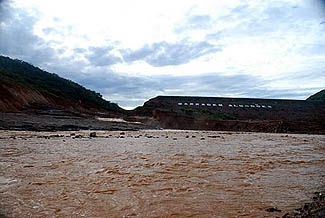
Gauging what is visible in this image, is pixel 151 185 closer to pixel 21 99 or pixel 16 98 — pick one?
pixel 16 98

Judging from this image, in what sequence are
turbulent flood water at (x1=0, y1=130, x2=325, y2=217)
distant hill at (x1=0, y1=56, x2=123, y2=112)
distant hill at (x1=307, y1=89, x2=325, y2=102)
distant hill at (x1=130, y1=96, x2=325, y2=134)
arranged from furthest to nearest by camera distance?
distant hill at (x1=307, y1=89, x2=325, y2=102) → distant hill at (x1=130, y1=96, x2=325, y2=134) → distant hill at (x1=0, y1=56, x2=123, y2=112) → turbulent flood water at (x1=0, y1=130, x2=325, y2=217)

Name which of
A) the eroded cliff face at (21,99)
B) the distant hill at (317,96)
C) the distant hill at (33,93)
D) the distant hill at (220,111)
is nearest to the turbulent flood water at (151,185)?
the eroded cliff face at (21,99)

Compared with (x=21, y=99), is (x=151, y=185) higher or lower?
lower

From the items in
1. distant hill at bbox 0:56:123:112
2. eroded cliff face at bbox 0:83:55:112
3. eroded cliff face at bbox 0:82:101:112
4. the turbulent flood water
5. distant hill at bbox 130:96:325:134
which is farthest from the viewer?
distant hill at bbox 130:96:325:134

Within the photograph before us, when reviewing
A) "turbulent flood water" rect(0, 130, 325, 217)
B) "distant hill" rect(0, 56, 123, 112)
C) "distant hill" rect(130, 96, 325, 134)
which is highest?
"distant hill" rect(0, 56, 123, 112)

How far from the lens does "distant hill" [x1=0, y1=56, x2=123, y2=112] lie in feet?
97.3

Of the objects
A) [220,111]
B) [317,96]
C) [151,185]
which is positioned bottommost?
[151,185]

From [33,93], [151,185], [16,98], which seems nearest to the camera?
[151,185]

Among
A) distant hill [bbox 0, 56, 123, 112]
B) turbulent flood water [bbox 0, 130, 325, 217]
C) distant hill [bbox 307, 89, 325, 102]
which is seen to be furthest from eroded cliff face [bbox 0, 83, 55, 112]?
distant hill [bbox 307, 89, 325, 102]

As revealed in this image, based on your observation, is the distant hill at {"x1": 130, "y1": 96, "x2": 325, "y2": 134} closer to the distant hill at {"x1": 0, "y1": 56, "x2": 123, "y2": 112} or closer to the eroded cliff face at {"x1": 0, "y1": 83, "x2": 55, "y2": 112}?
the distant hill at {"x1": 0, "y1": 56, "x2": 123, "y2": 112}

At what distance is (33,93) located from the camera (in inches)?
1395

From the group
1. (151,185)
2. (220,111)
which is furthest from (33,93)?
(151,185)

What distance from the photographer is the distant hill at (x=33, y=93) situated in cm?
2967

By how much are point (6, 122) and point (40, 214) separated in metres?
16.7
